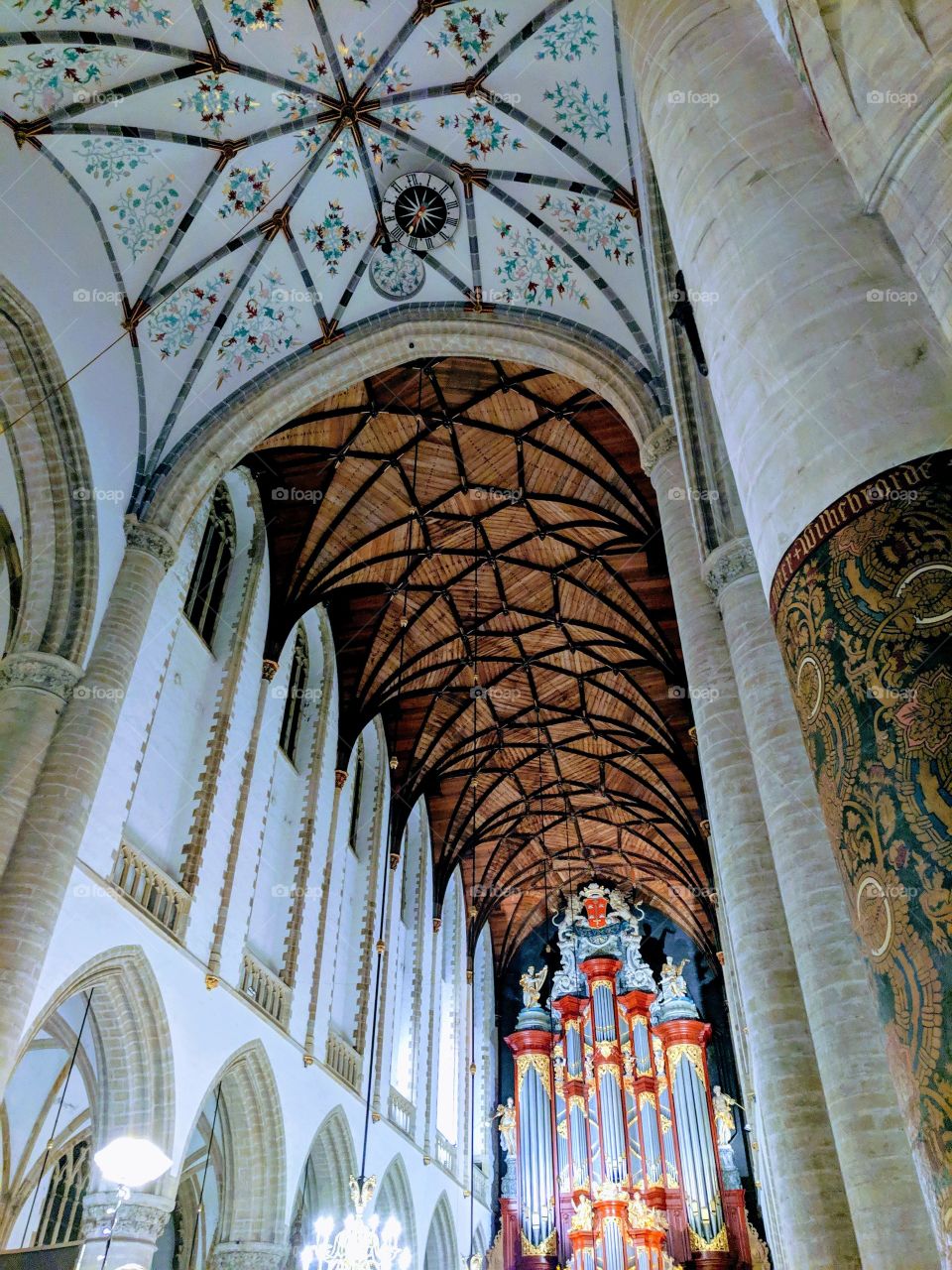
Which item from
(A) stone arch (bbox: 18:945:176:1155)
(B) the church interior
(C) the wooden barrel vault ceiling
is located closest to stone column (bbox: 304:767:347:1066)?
(B) the church interior

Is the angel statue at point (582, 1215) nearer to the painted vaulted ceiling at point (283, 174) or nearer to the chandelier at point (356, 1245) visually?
the chandelier at point (356, 1245)

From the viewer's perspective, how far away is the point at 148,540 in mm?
10789

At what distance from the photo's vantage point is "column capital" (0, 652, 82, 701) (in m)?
9.25

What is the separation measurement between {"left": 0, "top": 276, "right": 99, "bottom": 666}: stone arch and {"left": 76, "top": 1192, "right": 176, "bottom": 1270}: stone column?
5.14m

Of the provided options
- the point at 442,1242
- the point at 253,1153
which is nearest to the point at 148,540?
the point at 253,1153

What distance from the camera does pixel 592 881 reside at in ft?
87.8

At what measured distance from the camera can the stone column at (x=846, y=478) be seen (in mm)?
2346

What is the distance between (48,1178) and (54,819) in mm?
8957

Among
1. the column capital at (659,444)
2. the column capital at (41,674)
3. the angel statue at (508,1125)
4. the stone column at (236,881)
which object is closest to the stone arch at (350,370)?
the column capital at (659,444)

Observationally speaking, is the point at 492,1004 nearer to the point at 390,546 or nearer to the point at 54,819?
the point at 390,546

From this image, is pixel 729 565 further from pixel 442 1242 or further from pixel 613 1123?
pixel 613 1123

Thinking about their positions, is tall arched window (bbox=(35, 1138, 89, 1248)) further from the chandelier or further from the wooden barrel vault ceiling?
the wooden barrel vault ceiling

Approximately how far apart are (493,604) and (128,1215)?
11009 millimetres

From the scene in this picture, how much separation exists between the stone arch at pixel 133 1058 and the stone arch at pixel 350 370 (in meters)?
4.83
